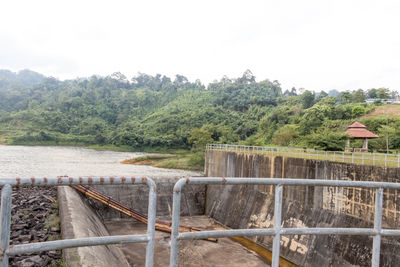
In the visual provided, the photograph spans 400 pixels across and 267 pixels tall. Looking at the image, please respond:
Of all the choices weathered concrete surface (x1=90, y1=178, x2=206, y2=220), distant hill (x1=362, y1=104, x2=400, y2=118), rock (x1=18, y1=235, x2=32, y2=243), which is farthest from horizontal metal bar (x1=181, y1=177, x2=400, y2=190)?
distant hill (x1=362, y1=104, x2=400, y2=118)

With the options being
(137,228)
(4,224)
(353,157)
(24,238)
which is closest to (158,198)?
(137,228)

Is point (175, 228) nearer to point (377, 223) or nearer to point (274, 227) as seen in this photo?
point (274, 227)

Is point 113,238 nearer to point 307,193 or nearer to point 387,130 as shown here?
point 307,193

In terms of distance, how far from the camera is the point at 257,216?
1491 cm

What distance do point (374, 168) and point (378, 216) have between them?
9.73 metres

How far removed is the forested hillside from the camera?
35597 mm

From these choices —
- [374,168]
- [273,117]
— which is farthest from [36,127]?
[374,168]

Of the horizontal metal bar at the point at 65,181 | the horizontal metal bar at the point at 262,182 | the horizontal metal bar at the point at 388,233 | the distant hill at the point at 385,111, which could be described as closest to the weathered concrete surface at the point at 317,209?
the horizontal metal bar at the point at 388,233

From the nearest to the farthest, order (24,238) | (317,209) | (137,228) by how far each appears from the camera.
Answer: (24,238) < (317,209) < (137,228)

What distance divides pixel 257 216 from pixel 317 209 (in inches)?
138

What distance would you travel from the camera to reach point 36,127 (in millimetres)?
72188

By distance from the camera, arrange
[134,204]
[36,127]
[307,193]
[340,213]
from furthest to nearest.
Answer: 1. [36,127]
2. [134,204]
3. [307,193]
4. [340,213]

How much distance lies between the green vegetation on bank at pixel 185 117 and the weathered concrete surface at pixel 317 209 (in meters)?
8.80

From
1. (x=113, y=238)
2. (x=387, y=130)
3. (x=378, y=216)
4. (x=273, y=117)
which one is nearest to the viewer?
(x=113, y=238)
